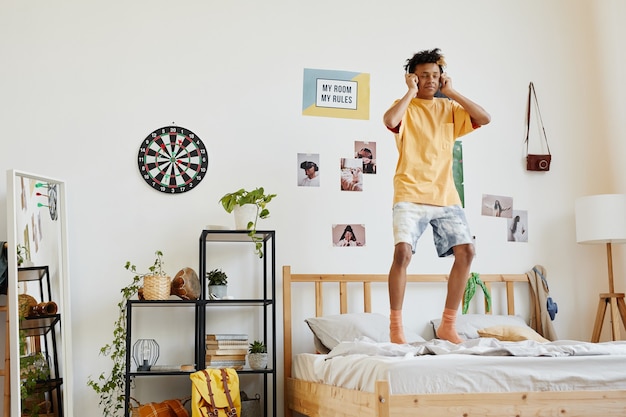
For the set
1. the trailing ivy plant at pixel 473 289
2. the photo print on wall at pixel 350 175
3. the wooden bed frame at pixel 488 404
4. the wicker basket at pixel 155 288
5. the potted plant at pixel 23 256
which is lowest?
the wooden bed frame at pixel 488 404

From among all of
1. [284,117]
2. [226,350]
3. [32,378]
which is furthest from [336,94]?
[32,378]

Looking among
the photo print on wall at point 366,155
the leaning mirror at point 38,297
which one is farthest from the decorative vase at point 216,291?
the photo print on wall at point 366,155

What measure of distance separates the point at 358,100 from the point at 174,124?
1.07m

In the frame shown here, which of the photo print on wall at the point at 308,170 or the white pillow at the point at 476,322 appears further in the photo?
the photo print on wall at the point at 308,170

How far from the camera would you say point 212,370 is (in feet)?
12.3

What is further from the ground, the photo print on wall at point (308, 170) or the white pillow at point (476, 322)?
the photo print on wall at point (308, 170)

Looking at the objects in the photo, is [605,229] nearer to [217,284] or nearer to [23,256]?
[217,284]

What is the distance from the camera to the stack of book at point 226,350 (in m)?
3.98

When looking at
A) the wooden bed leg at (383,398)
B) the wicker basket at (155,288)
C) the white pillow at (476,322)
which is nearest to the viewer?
the wooden bed leg at (383,398)

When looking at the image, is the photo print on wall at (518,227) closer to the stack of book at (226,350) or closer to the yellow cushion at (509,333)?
the yellow cushion at (509,333)

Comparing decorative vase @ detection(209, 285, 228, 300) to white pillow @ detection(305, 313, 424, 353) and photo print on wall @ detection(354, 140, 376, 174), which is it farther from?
photo print on wall @ detection(354, 140, 376, 174)

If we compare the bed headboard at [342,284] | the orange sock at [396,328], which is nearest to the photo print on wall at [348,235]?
the bed headboard at [342,284]

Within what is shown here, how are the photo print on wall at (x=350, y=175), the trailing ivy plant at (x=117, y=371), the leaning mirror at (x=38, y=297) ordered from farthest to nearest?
the photo print on wall at (x=350, y=175) < the trailing ivy plant at (x=117, y=371) < the leaning mirror at (x=38, y=297)

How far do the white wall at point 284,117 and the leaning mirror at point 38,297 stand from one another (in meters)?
0.15
